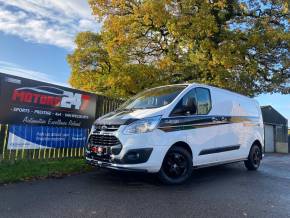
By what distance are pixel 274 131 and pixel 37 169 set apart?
1220 inches

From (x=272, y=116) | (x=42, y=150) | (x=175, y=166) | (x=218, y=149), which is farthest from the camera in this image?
(x=272, y=116)

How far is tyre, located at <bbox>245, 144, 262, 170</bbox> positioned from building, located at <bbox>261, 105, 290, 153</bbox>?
2383 cm

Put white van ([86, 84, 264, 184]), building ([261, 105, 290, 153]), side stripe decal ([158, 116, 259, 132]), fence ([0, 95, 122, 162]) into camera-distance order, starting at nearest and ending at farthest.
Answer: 1. white van ([86, 84, 264, 184])
2. side stripe decal ([158, 116, 259, 132])
3. fence ([0, 95, 122, 162])
4. building ([261, 105, 290, 153])

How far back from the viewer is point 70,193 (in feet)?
19.2

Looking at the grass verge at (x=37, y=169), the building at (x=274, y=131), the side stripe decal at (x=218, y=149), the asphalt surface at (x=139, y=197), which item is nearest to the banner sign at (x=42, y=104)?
the grass verge at (x=37, y=169)

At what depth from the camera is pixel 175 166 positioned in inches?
269

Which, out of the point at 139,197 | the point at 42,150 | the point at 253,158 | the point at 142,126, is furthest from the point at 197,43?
the point at 139,197

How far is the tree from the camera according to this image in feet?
45.2

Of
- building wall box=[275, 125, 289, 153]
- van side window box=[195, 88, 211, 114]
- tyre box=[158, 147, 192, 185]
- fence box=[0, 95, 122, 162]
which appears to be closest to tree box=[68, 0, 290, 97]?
fence box=[0, 95, 122, 162]

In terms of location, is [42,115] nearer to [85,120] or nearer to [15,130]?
[15,130]

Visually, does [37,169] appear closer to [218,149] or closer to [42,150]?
[42,150]

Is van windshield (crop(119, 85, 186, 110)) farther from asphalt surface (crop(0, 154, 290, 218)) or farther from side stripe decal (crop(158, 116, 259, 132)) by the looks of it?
asphalt surface (crop(0, 154, 290, 218))

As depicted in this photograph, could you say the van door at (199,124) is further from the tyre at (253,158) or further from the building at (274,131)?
the building at (274,131)

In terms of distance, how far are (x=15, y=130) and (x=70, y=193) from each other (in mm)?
3377
